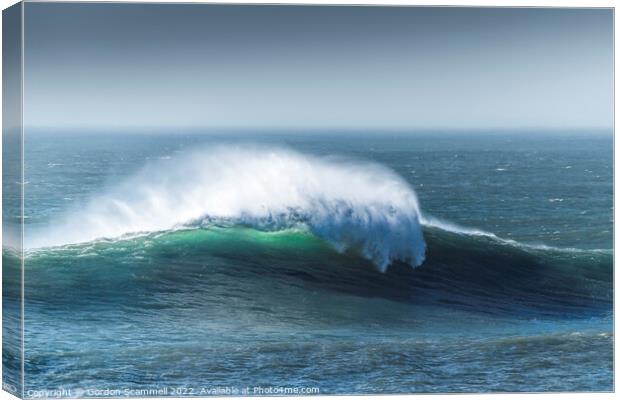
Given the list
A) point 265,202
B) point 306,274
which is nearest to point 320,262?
point 306,274

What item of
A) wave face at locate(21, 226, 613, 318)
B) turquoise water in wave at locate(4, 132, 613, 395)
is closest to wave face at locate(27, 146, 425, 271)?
turquoise water in wave at locate(4, 132, 613, 395)

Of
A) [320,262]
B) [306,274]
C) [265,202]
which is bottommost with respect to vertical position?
[306,274]

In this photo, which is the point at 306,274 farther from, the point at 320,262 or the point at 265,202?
the point at 265,202

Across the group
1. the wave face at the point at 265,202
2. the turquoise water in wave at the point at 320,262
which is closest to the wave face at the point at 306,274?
the turquoise water in wave at the point at 320,262

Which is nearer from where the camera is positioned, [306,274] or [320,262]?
[306,274]

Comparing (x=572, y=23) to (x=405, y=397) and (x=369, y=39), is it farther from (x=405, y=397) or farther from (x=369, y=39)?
(x=405, y=397)

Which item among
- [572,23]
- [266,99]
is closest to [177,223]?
[266,99]
